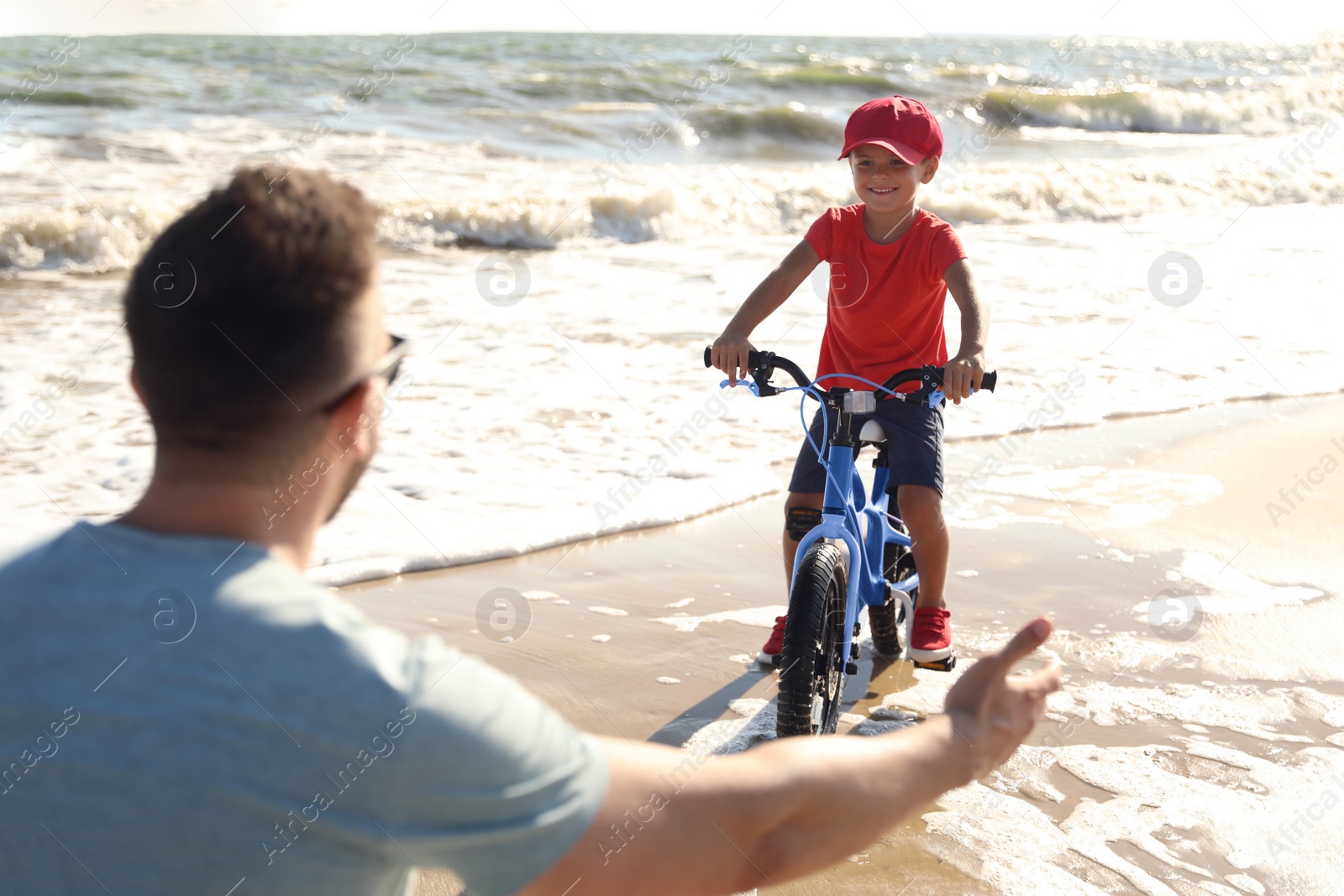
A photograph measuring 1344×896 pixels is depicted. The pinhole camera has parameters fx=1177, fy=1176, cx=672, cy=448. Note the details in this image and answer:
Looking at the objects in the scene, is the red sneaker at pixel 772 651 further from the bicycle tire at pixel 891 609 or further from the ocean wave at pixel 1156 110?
the ocean wave at pixel 1156 110

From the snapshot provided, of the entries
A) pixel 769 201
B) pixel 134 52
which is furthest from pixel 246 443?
pixel 134 52

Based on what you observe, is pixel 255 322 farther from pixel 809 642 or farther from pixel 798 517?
pixel 798 517

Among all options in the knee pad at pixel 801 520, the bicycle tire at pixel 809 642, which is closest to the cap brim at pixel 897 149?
the knee pad at pixel 801 520

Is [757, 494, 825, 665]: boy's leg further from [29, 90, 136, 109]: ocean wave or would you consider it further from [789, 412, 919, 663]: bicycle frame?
[29, 90, 136, 109]: ocean wave

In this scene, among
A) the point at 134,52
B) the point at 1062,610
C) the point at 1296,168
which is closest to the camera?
the point at 1062,610

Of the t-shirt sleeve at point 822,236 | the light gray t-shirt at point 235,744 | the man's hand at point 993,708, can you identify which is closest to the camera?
the light gray t-shirt at point 235,744

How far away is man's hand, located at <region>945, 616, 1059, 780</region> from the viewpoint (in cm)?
120

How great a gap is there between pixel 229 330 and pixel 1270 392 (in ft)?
25.8

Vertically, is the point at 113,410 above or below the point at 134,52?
below

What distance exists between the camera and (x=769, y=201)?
591 inches

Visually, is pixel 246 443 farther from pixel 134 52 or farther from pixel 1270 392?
pixel 134 52

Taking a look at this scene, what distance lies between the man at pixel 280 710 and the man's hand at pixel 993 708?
0.36 ft

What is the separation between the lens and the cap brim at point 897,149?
364cm

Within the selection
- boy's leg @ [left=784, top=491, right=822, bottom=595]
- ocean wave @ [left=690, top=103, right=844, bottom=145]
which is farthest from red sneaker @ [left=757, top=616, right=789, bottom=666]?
ocean wave @ [left=690, top=103, right=844, bottom=145]
